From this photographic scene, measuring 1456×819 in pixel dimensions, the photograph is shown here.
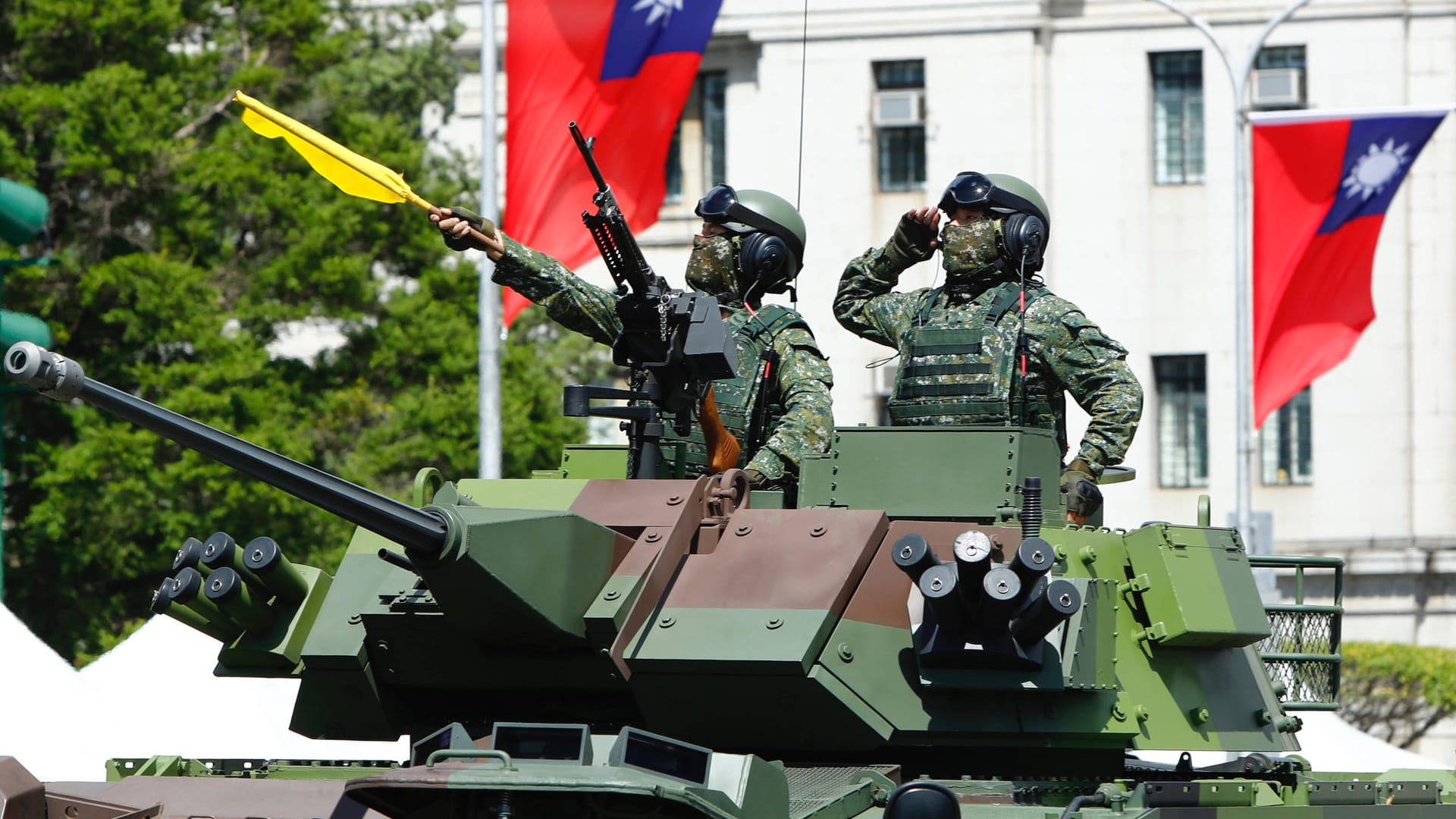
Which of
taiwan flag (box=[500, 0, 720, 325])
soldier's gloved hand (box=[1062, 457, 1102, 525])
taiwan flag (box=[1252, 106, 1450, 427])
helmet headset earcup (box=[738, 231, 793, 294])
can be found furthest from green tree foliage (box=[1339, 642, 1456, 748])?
soldier's gloved hand (box=[1062, 457, 1102, 525])

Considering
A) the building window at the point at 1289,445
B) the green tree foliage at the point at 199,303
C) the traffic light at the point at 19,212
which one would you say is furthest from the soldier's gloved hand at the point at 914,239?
the building window at the point at 1289,445

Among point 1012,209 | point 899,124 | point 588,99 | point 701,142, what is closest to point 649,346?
point 1012,209

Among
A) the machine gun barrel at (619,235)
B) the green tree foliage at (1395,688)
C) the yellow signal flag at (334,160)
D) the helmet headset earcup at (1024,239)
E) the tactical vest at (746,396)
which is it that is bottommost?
the green tree foliage at (1395,688)

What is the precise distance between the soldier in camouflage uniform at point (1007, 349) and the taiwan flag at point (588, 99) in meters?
9.66

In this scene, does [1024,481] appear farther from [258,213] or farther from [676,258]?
[676,258]

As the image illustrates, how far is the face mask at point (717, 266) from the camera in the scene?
1218 cm

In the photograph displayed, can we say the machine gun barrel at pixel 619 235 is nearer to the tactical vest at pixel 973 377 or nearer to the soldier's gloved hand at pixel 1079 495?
the tactical vest at pixel 973 377

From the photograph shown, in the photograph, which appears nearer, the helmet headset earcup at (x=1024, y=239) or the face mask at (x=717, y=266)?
the helmet headset earcup at (x=1024, y=239)

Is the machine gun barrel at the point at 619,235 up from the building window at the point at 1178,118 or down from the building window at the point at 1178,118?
down

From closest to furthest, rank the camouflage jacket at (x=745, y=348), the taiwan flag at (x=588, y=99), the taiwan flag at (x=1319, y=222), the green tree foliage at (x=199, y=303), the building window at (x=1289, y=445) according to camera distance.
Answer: the camouflage jacket at (x=745, y=348)
the taiwan flag at (x=588, y=99)
the taiwan flag at (x=1319, y=222)
the green tree foliage at (x=199, y=303)
the building window at (x=1289, y=445)

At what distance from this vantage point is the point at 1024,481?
10.0m

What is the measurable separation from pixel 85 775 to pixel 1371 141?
14781mm

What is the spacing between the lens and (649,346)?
10.6m

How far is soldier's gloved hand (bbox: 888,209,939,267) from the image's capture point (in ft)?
40.1
